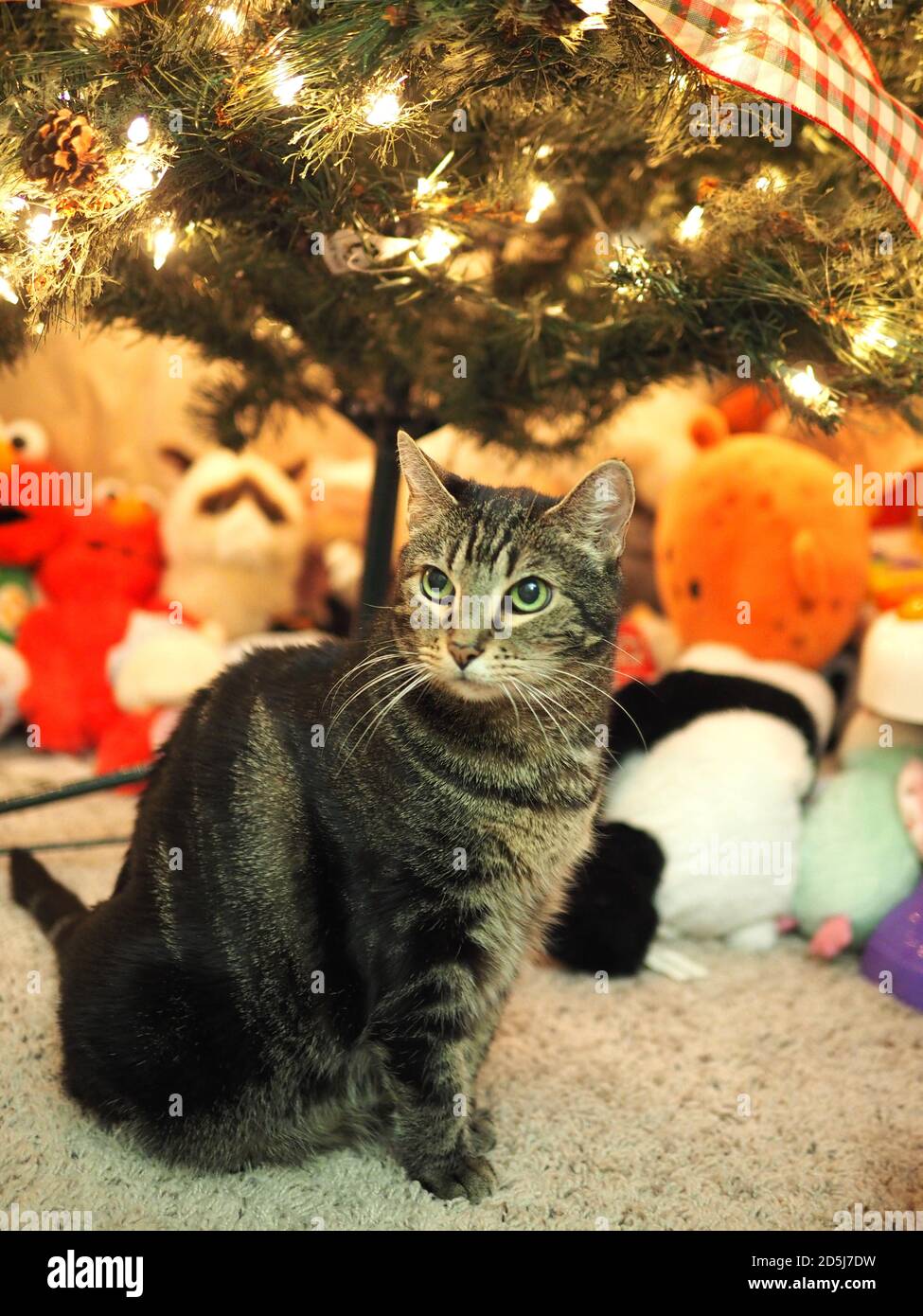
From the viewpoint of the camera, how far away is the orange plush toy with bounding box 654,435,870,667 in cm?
163

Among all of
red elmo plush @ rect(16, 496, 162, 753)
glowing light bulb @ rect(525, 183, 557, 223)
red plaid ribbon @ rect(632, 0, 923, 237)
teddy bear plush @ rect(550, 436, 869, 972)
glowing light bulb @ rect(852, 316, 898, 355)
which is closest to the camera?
red plaid ribbon @ rect(632, 0, 923, 237)

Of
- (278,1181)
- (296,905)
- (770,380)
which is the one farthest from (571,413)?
(278,1181)

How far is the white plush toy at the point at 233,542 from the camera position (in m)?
1.95

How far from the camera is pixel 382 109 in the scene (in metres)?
0.93

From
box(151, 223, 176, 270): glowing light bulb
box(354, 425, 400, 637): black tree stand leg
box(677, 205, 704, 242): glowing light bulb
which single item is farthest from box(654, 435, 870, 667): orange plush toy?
box(151, 223, 176, 270): glowing light bulb

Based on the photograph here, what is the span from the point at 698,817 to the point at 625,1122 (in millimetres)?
443

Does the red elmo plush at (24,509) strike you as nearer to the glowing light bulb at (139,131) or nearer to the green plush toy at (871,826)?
the glowing light bulb at (139,131)

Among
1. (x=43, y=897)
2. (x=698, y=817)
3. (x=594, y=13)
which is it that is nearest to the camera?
(x=594, y=13)

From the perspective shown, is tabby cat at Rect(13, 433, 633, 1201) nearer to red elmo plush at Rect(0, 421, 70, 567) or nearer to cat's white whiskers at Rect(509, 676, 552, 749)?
cat's white whiskers at Rect(509, 676, 552, 749)

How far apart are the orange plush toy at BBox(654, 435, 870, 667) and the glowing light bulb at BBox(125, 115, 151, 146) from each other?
40.6 inches

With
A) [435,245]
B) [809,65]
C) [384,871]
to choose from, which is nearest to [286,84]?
[435,245]

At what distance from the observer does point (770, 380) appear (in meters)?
1.20

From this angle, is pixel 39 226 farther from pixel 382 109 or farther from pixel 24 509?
pixel 24 509

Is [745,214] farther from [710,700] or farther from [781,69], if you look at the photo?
[710,700]
